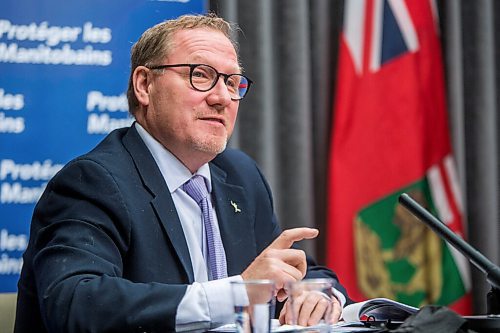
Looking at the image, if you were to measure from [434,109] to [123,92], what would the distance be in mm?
1282

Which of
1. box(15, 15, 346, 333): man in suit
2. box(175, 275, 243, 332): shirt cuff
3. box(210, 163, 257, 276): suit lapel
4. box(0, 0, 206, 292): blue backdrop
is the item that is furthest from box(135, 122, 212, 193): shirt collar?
box(0, 0, 206, 292): blue backdrop

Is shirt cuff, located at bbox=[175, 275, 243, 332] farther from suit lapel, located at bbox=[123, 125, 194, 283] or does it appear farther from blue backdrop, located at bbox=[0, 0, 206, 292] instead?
blue backdrop, located at bbox=[0, 0, 206, 292]

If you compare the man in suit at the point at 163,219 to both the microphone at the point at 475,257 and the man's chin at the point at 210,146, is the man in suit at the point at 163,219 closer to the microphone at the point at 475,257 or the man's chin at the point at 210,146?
the man's chin at the point at 210,146

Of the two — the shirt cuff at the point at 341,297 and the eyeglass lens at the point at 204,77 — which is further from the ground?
the eyeglass lens at the point at 204,77

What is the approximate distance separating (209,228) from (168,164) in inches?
7.7

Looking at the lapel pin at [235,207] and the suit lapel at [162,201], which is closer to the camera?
the suit lapel at [162,201]

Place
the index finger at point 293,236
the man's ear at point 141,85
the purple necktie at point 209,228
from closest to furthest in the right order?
the index finger at point 293,236
the purple necktie at point 209,228
the man's ear at point 141,85

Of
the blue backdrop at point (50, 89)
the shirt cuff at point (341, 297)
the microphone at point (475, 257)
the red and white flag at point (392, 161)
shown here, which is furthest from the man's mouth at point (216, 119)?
the red and white flag at point (392, 161)

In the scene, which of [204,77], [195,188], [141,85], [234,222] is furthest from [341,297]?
[141,85]

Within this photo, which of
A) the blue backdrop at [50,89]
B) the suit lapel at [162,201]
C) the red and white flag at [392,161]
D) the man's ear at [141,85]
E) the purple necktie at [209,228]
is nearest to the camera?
the suit lapel at [162,201]

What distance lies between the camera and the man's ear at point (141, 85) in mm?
2205

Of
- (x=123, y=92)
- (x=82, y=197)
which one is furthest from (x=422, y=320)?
(x=123, y=92)

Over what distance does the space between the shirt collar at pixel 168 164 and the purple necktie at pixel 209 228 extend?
0.03m

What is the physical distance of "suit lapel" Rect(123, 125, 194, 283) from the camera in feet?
6.41
